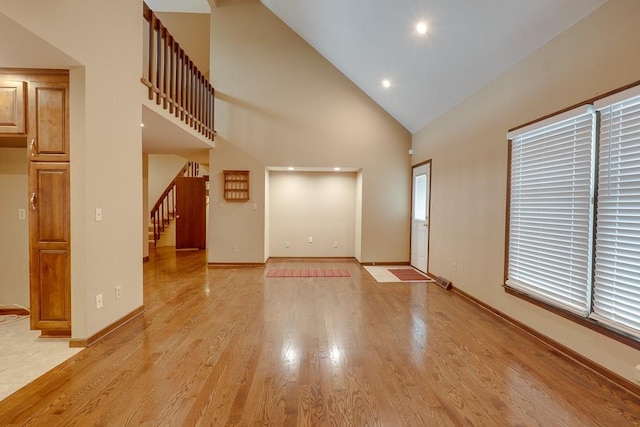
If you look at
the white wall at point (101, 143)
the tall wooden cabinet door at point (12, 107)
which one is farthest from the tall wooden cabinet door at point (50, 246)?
the tall wooden cabinet door at point (12, 107)

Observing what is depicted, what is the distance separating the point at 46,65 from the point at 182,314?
2604mm

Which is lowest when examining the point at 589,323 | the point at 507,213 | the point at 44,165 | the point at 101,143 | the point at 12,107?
the point at 589,323

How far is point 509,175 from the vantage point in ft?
10.7

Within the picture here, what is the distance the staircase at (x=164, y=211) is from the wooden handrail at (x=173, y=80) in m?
3.86

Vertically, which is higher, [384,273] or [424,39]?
[424,39]

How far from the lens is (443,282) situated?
15.2 feet

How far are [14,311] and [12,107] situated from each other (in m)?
2.14

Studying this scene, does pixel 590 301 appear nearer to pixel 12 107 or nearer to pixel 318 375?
pixel 318 375

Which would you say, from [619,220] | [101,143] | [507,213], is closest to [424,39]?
[507,213]

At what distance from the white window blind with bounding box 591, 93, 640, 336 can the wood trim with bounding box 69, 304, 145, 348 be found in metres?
4.08

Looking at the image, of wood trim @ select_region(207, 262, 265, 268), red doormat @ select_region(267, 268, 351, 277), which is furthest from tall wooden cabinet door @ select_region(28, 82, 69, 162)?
wood trim @ select_region(207, 262, 265, 268)

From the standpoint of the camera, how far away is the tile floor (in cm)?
204

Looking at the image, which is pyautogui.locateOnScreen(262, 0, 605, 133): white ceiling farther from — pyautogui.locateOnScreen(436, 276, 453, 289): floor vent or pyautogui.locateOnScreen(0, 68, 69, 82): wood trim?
pyautogui.locateOnScreen(0, 68, 69, 82): wood trim

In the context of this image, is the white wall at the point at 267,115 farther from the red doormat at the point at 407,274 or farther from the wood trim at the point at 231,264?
the red doormat at the point at 407,274
